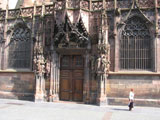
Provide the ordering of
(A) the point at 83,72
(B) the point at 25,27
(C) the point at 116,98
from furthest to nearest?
(B) the point at 25,27, (A) the point at 83,72, (C) the point at 116,98

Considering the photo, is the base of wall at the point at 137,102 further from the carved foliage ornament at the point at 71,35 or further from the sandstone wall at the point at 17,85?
the sandstone wall at the point at 17,85

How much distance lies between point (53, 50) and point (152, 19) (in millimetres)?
7086

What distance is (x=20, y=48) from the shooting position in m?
15.9

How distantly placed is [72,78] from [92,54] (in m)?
2.29

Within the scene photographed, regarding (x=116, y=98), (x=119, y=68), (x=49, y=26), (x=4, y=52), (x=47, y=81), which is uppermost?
(x=49, y=26)

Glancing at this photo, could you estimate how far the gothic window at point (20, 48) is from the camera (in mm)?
15625

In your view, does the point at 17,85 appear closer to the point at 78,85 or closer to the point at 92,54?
the point at 78,85

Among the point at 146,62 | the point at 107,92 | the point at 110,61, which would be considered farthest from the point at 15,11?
the point at 146,62

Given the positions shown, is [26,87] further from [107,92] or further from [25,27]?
[107,92]

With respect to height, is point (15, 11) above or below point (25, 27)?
above

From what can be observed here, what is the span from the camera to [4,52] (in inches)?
635

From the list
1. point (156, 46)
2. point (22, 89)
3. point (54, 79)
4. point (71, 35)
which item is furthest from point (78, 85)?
point (156, 46)

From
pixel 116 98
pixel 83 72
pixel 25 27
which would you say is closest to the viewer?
pixel 116 98

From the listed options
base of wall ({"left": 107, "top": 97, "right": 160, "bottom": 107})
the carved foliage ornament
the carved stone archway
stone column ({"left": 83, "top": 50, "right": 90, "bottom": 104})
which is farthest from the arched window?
→ the carved foliage ornament
